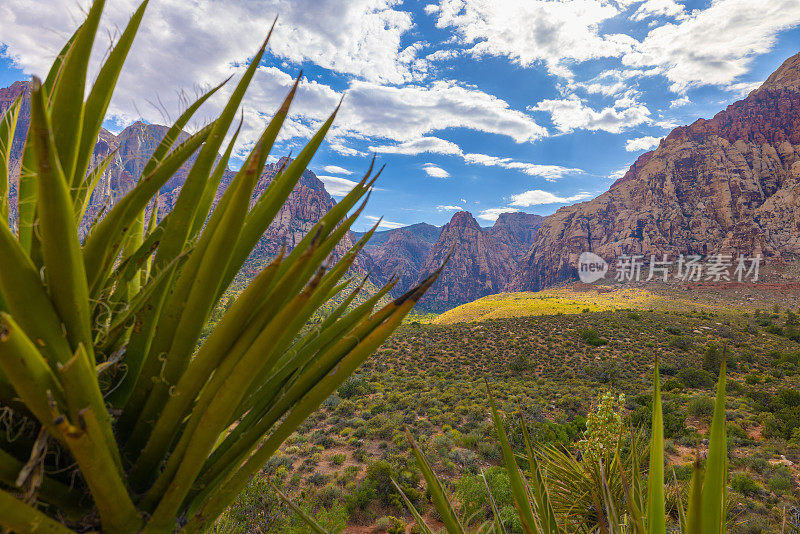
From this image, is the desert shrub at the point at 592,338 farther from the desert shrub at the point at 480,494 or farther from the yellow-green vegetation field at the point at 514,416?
the desert shrub at the point at 480,494

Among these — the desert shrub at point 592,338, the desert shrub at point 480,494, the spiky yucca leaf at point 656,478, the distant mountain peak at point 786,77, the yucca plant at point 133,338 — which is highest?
the distant mountain peak at point 786,77

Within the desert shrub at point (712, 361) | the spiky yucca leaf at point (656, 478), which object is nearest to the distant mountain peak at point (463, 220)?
the desert shrub at point (712, 361)

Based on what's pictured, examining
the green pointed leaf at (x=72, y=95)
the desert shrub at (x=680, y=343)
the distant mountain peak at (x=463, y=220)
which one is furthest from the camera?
the distant mountain peak at (x=463, y=220)

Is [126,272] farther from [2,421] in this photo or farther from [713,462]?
[713,462]

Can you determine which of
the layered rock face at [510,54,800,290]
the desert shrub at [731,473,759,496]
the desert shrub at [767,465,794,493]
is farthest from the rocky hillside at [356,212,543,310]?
the desert shrub at [731,473,759,496]

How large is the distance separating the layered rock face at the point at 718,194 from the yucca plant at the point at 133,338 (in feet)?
289

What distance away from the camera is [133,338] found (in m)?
0.84

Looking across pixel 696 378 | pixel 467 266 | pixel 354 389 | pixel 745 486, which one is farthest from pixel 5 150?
pixel 467 266

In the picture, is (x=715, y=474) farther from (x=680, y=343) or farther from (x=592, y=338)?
(x=680, y=343)

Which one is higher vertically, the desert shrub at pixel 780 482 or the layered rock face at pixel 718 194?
the layered rock face at pixel 718 194

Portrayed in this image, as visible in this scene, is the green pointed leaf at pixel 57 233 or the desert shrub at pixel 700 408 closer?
the green pointed leaf at pixel 57 233

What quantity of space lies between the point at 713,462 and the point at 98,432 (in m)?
1.32

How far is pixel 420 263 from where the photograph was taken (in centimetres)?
18562

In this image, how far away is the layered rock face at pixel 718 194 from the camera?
2638 inches
